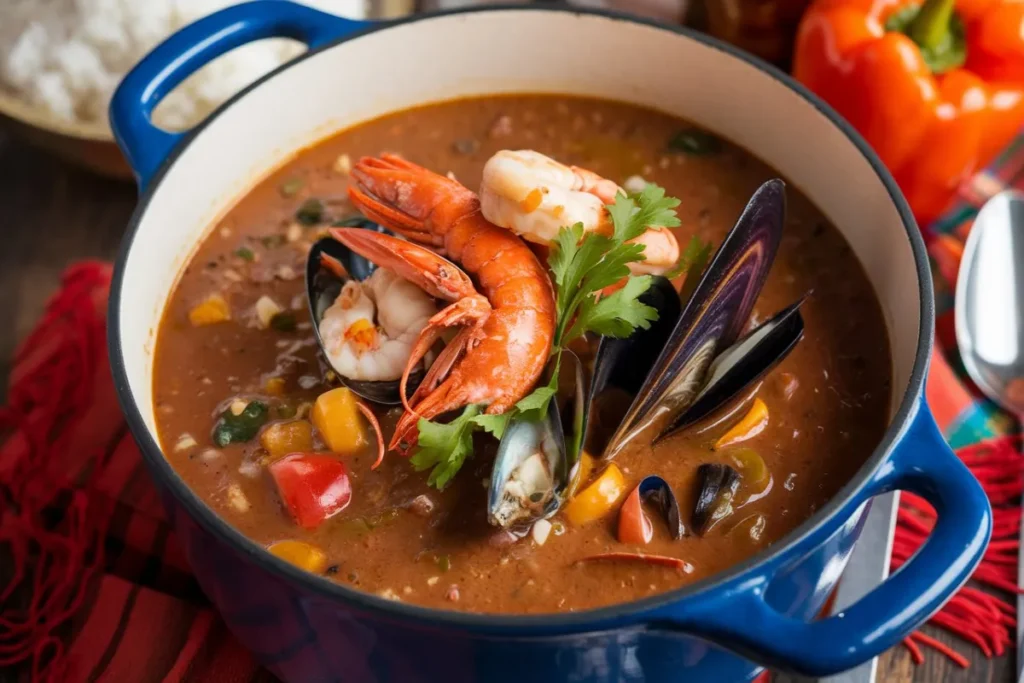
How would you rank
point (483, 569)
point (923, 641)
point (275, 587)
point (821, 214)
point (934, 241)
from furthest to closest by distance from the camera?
1. point (934, 241)
2. point (821, 214)
3. point (923, 641)
4. point (483, 569)
5. point (275, 587)

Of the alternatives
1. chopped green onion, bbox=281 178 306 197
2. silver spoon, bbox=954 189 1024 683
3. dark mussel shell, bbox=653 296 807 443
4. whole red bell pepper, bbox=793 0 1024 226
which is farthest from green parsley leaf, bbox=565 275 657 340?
whole red bell pepper, bbox=793 0 1024 226

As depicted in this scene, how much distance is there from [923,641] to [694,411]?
2.48ft

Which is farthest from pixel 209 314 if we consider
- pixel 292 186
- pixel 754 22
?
pixel 754 22

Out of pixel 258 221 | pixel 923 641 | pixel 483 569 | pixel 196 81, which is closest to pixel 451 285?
pixel 483 569

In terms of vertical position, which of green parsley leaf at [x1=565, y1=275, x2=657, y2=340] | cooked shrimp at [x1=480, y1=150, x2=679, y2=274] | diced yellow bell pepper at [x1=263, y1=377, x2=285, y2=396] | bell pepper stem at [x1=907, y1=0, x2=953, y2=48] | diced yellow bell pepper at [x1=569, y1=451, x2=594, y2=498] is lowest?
diced yellow bell pepper at [x1=263, y1=377, x2=285, y2=396]

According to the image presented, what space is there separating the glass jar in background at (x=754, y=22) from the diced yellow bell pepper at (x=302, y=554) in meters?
2.23

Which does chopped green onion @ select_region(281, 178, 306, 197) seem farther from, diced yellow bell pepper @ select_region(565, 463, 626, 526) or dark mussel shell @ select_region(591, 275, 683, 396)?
diced yellow bell pepper @ select_region(565, 463, 626, 526)

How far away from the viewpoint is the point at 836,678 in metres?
2.11

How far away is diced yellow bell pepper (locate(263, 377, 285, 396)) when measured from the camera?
2.18 metres

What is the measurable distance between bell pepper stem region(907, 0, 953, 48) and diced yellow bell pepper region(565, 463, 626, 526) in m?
1.92

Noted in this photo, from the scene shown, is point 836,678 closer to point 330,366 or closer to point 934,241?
point 330,366

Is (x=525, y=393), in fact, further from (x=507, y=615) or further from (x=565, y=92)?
(x=565, y=92)

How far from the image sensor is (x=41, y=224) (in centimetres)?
323

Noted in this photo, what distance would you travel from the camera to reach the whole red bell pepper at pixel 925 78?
303cm
